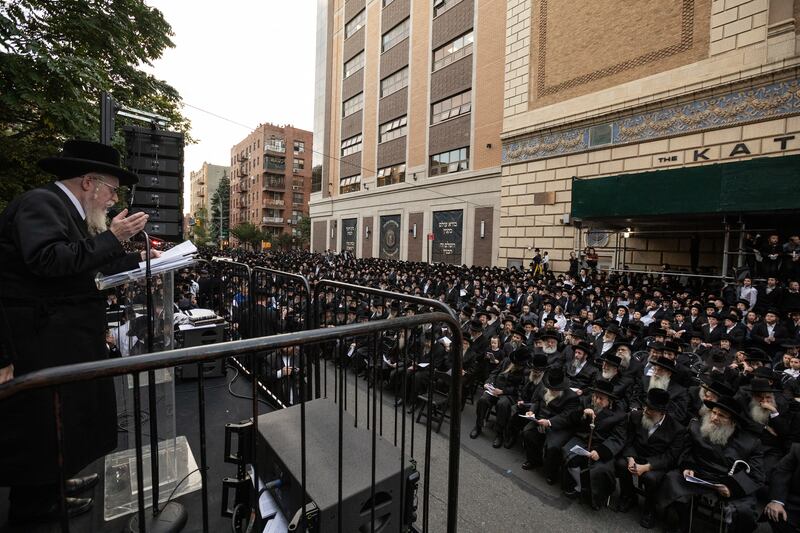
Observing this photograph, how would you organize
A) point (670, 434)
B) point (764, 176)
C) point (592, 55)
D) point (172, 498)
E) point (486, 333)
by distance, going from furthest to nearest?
point (592, 55)
point (764, 176)
point (486, 333)
point (670, 434)
point (172, 498)

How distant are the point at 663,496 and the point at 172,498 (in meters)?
5.14

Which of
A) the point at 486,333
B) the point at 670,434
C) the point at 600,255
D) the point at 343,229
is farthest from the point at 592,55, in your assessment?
the point at 343,229

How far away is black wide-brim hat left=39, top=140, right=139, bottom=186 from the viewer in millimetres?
2455

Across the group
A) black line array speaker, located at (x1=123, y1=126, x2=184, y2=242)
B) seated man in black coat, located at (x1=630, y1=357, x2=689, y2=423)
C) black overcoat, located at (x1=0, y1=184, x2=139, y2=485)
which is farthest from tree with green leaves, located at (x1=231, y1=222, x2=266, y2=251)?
black overcoat, located at (x1=0, y1=184, x2=139, y2=485)

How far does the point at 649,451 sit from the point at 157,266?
606 centimetres

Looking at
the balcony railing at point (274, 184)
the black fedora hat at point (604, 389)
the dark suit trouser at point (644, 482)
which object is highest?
the balcony railing at point (274, 184)

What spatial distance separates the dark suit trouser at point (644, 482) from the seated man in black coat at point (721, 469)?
0.09 metres

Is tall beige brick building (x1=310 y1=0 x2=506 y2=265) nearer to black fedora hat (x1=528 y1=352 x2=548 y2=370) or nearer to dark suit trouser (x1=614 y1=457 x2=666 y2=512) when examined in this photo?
black fedora hat (x1=528 y1=352 x2=548 y2=370)

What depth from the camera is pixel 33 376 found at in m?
1.18

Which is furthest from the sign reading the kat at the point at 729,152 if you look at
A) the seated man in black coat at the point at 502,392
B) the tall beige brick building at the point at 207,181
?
the tall beige brick building at the point at 207,181

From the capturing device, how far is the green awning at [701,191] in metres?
10.9

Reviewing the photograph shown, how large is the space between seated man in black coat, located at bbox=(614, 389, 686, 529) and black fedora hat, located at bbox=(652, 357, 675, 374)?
132cm

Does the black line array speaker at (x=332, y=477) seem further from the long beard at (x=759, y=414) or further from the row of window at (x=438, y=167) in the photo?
the row of window at (x=438, y=167)

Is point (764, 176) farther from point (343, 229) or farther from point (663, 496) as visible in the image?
point (343, 229)
